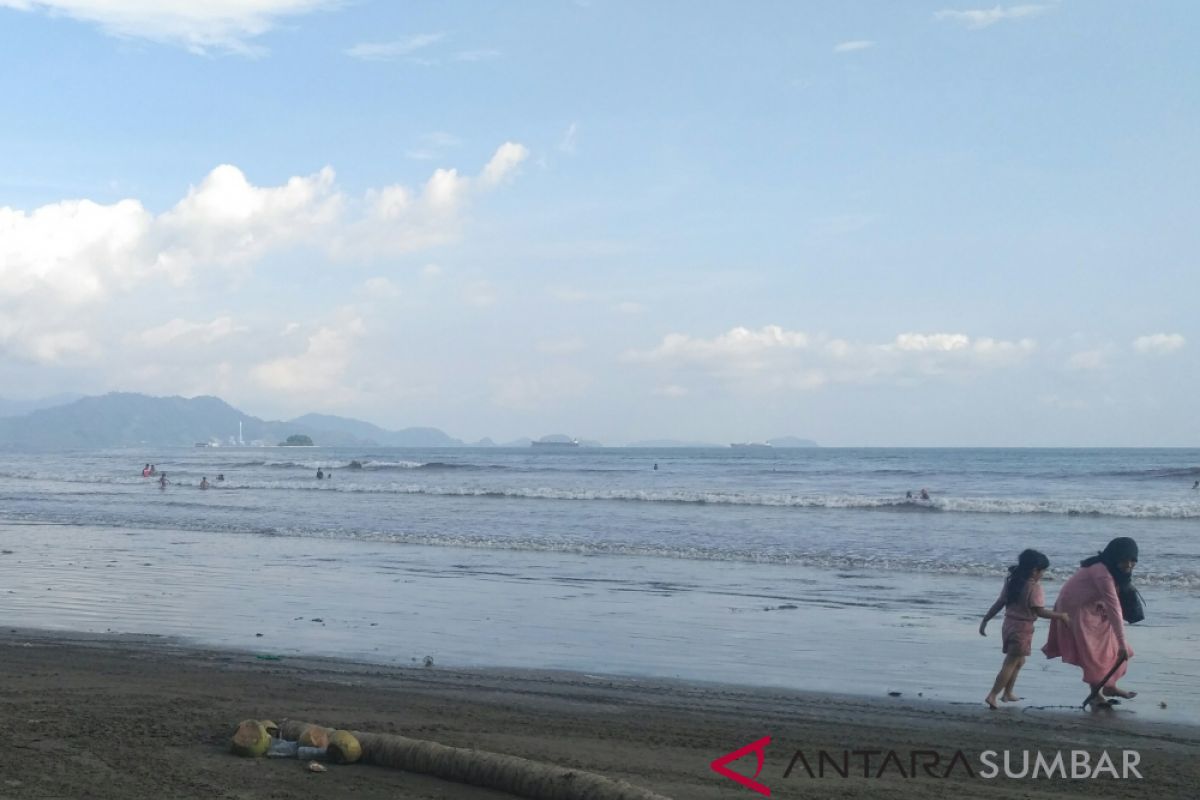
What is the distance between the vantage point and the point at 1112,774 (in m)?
7.00

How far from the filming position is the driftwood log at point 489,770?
18.3 feet

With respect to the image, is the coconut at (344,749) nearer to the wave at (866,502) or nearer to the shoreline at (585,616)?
the shoreline at (585,616)

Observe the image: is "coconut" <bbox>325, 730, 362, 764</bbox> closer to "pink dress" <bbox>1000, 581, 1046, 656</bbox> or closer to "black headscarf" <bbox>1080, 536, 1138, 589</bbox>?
"pink dress" <bbox>1000, 581, 1046, 656</bbox>

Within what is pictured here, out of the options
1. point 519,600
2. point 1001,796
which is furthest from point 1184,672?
point 519,600

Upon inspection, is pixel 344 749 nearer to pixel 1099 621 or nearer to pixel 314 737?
pixel 314 737

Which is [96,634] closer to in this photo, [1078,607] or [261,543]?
[1078,607]

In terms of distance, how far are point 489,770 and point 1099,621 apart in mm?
6126

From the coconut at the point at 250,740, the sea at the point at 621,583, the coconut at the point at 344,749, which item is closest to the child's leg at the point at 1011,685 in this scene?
the sea at the point at 621,583

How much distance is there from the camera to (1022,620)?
9.74 meters

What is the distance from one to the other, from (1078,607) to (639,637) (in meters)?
4.85

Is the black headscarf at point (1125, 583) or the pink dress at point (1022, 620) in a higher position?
the black headscarf at point (1125, 583)

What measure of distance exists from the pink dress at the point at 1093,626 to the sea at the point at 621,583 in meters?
0.39

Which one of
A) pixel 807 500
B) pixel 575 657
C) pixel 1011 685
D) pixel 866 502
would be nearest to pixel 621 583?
pixel 575 657

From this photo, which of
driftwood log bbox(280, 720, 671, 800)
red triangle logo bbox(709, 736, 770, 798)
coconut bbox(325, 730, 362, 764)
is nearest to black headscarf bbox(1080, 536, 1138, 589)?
red triangle logo bbox(709, 736, 770, 798)
